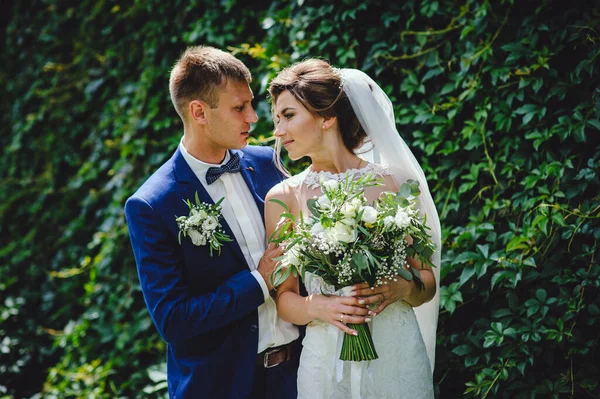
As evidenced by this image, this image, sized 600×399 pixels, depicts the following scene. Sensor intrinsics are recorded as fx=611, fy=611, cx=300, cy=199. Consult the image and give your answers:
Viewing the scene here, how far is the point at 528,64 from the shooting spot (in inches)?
126

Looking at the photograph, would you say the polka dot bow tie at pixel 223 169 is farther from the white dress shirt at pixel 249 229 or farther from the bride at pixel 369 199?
the bride at pixel 369 199

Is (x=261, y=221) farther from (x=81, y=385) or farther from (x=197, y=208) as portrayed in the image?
(x=81, y=385)

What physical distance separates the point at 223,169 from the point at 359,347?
3.34 ft

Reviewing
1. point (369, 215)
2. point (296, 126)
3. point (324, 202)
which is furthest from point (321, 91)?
point (369, 215)

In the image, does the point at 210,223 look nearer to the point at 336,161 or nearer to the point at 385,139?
the point at 336,161

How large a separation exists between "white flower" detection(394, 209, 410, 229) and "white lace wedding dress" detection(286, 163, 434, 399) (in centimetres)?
37

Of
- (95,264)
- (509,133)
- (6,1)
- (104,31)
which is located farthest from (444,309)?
(6,1)

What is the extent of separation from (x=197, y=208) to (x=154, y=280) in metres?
0.36

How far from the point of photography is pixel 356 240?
2.27 m

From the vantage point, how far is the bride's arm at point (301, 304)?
7.88ft

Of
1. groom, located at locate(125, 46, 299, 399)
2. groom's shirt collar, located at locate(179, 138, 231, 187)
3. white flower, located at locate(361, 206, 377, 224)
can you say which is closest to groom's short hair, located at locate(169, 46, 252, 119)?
groom, located at locate(125, 46, 299, 399)

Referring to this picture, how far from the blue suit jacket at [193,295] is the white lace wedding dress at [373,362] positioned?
256mm

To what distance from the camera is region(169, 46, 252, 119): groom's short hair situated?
2.84 m

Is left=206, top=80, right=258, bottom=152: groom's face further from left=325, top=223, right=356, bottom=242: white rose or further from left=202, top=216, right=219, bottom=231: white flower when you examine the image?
left=325, top=223, right=356, bottom=242: white rose
